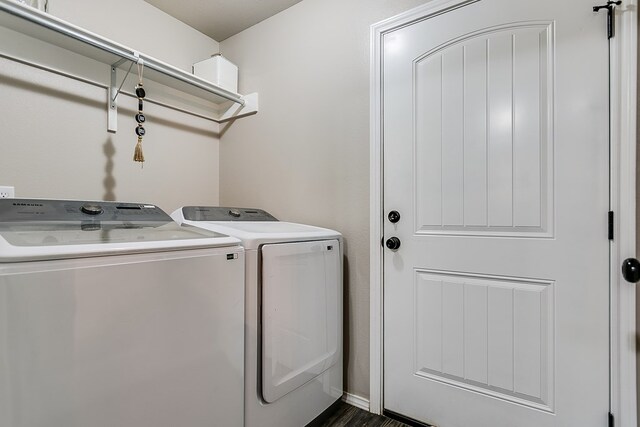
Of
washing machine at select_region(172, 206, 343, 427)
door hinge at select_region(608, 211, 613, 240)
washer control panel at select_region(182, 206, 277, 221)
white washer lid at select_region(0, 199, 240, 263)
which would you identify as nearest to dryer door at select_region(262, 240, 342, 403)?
washing machine at select_region(172, 206, 343, 427)

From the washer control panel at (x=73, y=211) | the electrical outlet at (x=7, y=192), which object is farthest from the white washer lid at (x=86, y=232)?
the electrical outlet at (x=7, y=192)

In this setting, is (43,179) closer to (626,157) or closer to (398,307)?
(398,307)

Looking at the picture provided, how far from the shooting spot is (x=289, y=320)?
1.36 meters

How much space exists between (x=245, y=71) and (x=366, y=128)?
113 cm

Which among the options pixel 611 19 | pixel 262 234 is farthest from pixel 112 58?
pixel 611 19

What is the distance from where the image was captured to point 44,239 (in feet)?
2.92

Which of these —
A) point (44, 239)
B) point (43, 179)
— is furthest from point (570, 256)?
point (43, 179)

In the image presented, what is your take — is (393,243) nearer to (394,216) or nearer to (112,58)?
(394,216)

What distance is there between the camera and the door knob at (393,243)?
1591 millimetres

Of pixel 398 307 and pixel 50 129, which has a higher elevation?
pixel 50 129

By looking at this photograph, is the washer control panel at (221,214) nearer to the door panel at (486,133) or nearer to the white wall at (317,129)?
the white wall at (317,129)

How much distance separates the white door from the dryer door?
0.97 ft

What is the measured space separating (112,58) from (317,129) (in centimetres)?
118

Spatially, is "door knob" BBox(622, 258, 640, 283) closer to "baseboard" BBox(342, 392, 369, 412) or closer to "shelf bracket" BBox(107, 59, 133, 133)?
"baseboard" BBox(342, 392, 369, 412)
